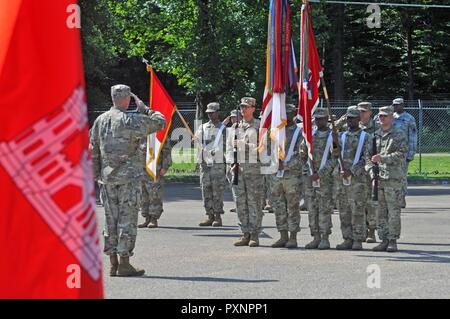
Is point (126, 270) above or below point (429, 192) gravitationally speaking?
above

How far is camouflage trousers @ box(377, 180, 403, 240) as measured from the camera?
510 inches

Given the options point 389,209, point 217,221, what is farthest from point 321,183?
point 217,221

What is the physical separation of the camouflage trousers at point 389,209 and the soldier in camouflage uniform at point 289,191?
1131 mm

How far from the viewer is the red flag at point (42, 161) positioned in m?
3.19

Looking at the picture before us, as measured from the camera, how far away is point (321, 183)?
1354 centimetres

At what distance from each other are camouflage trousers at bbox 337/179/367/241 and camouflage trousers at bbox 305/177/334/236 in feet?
0.56

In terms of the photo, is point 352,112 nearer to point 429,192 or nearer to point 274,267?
point 274,267

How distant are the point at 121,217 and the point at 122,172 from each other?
0.49 m

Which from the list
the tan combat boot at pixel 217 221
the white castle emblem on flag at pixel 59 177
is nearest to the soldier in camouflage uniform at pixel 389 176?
the tan combat boot at pixel 217 221

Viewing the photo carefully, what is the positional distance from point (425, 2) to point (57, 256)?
177 feet

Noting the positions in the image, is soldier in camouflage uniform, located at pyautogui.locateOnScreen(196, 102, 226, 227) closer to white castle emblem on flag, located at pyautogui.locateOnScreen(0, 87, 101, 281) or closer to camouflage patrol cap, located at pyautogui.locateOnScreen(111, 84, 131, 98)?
camouflage patrol cap, located at pyautogui.locateOnScreen(111, 84, 131, 98)

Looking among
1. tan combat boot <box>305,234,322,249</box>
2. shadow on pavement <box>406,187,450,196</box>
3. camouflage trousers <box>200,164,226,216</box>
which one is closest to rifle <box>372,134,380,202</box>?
tan combat boot <box>305,234,322,249</box>
